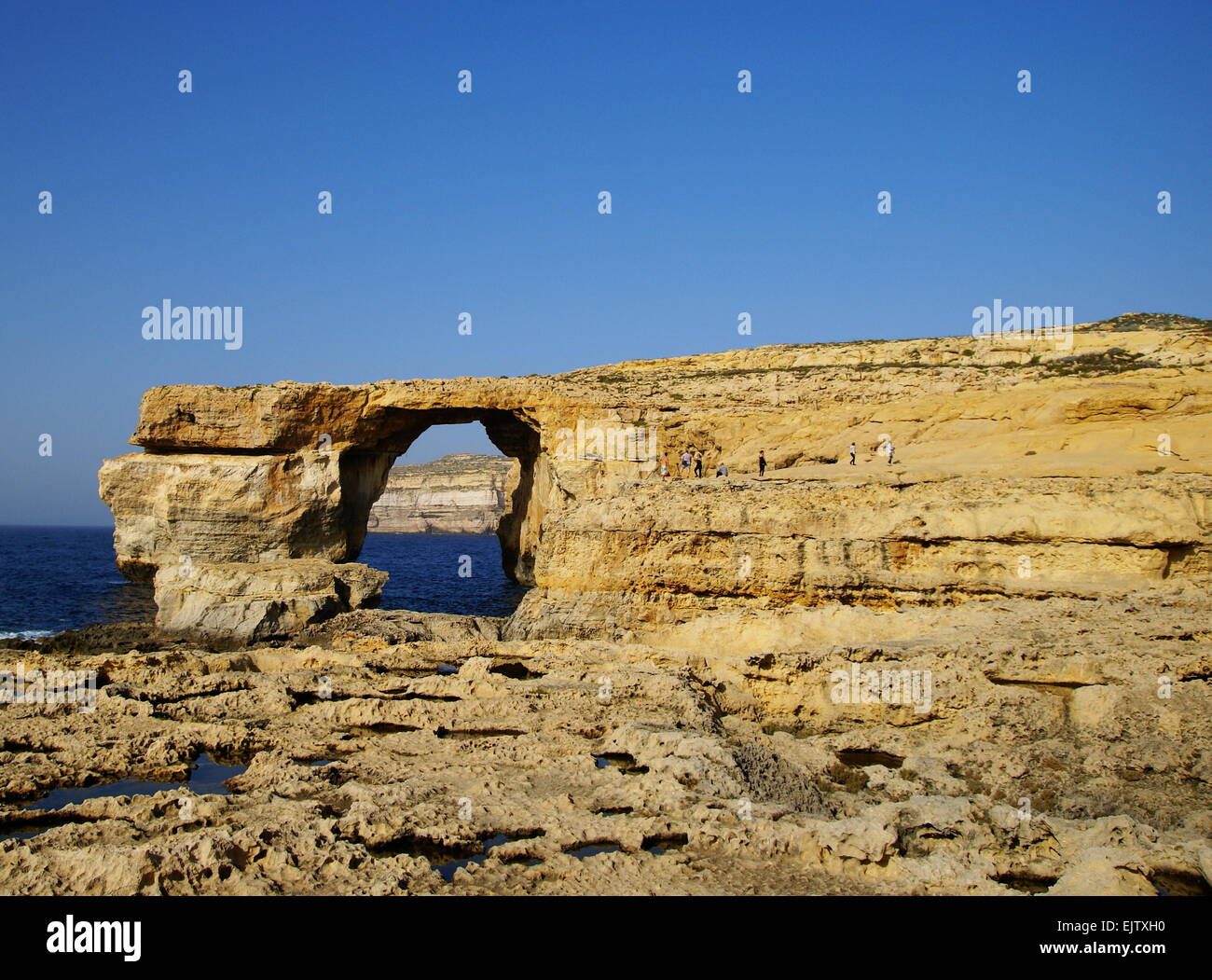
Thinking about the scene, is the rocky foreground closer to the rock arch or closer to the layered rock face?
the layered rock face

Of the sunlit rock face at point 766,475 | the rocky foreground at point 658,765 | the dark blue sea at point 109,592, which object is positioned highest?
the sunlit rock face at point 766,475

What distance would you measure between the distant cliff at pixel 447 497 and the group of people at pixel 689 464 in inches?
3122

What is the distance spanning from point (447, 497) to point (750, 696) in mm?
105693

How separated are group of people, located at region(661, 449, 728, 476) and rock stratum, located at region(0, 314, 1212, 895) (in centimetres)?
89

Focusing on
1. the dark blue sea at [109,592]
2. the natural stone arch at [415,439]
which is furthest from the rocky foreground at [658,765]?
the natural stone arch at [415,439]

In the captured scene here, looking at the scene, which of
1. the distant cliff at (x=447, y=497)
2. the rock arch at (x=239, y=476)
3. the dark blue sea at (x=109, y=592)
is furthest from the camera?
the distant cliff at (x=447, y=497)

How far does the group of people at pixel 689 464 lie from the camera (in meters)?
28.7

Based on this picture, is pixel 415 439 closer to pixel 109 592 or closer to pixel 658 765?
pixel 109 592

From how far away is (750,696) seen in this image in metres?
15.0

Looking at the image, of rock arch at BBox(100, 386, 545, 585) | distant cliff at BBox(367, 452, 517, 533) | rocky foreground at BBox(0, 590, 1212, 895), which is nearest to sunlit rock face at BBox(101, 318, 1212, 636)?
rock arch at BBox(100, 386, 545, 585)

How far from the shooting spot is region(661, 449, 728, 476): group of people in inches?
1129

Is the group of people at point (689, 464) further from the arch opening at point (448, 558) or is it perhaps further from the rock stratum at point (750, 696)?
the arch opening at point (448, 558)
